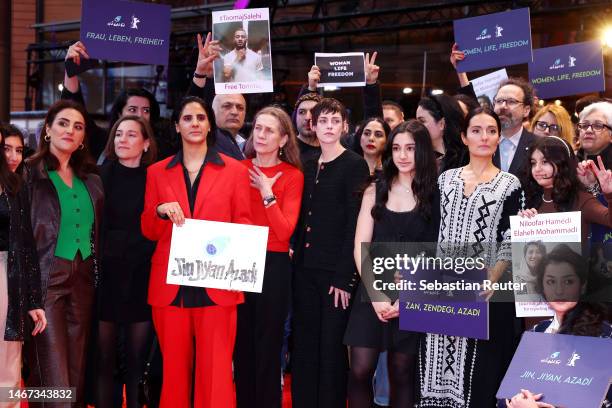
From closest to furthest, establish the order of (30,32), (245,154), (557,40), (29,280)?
(29,280) < (245,154) < (557,40) < (30,32)

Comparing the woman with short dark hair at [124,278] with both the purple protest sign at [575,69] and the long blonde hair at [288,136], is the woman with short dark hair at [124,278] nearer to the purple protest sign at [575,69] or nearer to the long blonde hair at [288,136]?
the long blonde hair at [288,136]

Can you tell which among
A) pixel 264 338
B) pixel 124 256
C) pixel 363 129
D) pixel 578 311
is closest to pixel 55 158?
pixel 124 256

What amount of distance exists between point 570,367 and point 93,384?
2.83 meters

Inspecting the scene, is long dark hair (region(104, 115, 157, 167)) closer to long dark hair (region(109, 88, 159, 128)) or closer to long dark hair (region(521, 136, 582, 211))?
long dark hair (region(109, 88, 159, 128))

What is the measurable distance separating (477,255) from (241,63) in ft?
6.61

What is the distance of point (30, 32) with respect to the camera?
15539 millimetres

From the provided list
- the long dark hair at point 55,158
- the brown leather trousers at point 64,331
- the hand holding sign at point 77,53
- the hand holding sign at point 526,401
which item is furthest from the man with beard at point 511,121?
the hand holding sign at point 77,53

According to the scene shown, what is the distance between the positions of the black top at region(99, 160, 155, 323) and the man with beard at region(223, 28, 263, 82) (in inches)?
38.5

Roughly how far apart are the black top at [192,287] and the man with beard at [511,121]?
172 centimetres

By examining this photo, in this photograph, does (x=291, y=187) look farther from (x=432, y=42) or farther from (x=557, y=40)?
(x=432, y=42)

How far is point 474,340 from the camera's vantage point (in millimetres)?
3789

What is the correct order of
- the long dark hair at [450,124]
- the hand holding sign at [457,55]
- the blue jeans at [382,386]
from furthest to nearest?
the hand holding sign at [457,55] < the blue jeans at [382,386] < the long dark hair at [450,124]

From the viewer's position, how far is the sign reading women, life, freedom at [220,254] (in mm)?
3852

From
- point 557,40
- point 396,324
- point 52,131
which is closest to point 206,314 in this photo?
point 396,324
